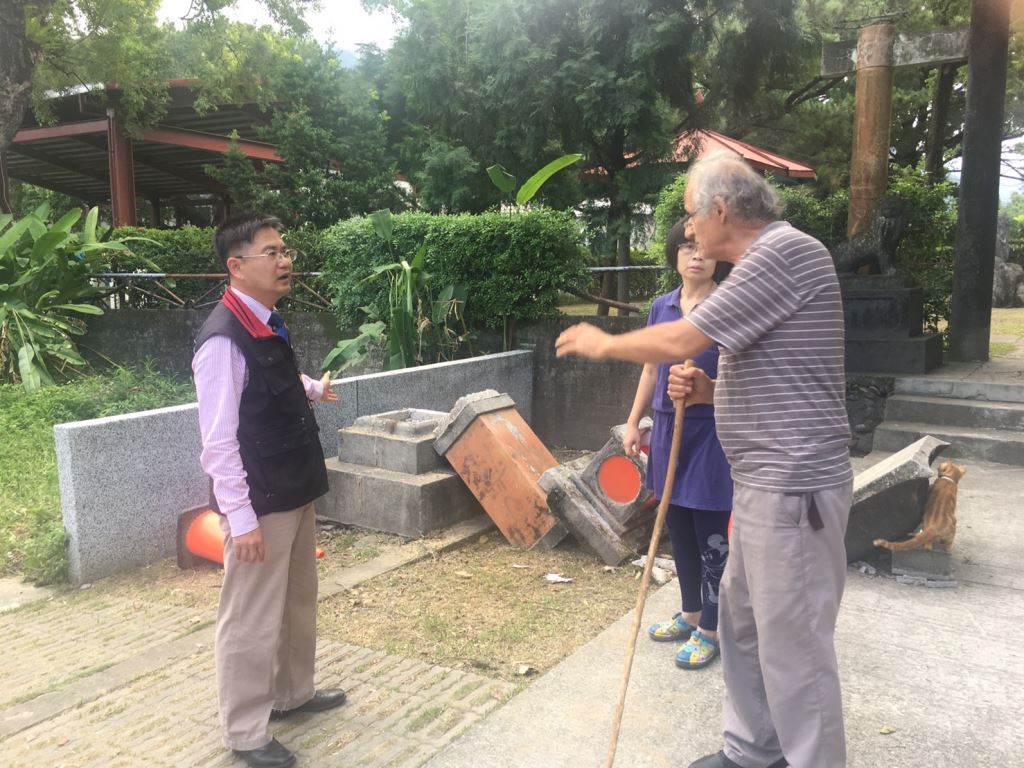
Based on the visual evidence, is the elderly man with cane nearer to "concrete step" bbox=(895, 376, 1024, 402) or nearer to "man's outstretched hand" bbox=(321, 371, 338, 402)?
"man's outstretched hand" bbox=(321, 371, 338, 402)

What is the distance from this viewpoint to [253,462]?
272cm

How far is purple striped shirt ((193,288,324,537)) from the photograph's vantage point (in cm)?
264

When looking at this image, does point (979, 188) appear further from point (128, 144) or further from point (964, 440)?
point (128, 144)

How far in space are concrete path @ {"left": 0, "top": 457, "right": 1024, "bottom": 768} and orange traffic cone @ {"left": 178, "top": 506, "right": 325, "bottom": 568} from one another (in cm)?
62

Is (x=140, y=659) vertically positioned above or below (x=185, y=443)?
below

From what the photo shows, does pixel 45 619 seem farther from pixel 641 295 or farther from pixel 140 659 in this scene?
pixel 641 295

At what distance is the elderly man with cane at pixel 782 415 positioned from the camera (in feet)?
7.02

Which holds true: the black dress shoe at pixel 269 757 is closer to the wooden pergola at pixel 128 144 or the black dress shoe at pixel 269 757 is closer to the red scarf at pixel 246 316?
the red scarf at pixel 246 316

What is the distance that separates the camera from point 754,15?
1262 centimetres

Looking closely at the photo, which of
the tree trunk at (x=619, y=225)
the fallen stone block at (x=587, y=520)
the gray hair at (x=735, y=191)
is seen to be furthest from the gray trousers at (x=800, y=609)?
the tree trunk at (x=619, y=225)

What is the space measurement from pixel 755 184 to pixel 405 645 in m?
2.63

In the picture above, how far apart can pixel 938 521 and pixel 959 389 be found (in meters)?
3.63

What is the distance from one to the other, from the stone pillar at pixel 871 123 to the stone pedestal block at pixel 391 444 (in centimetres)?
521

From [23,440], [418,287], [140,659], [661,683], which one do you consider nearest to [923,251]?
[418,287]
